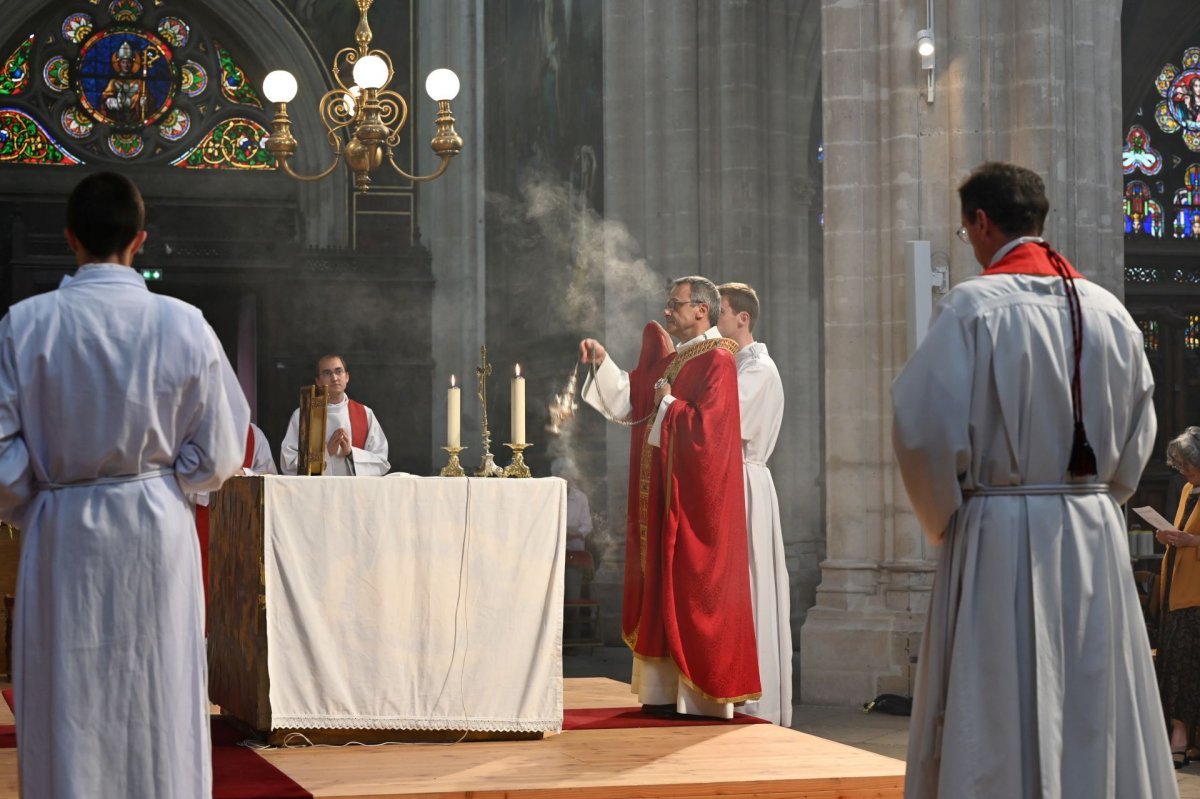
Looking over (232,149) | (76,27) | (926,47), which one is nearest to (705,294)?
(926,47)

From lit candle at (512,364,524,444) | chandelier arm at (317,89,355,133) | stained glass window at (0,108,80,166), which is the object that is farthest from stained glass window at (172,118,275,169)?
lit candle at (512,364,524,444)

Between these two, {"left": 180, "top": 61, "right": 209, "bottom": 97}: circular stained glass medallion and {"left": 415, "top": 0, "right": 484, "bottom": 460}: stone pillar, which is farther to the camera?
{"left": 180, "top": 61, "right": 209, "bottom": 97}: circular stained glass medallion

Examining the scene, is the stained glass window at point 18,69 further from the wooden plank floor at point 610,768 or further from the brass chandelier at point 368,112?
Answer: the wooden plank floor at point 610,768

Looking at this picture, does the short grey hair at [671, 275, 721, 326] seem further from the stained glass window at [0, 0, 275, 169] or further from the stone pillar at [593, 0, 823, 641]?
the stained glass window at [0, 0, 275, 169]

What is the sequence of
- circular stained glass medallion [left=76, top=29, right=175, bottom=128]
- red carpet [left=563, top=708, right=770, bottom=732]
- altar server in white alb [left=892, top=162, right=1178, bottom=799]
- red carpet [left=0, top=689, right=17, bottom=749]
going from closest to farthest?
altar server in white alb [left=892, top=162, right=1178, bottom=799], red carpet [left=0, top=689, right=17, bottom=749], red carpet [left=563, top=708, right=770, bottom=732], circular stained glass medallion [left=76, top=29, right=175, bottom=128]

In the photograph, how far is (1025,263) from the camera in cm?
374

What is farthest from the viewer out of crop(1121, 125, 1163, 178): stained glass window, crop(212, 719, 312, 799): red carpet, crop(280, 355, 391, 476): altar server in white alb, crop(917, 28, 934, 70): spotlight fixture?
crop(1121, 125, 1163, 178): stained glass window

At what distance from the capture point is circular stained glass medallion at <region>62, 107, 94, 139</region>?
17.8 meters

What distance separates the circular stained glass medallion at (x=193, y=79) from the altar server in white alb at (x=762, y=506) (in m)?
12.0

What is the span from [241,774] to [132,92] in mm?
13928

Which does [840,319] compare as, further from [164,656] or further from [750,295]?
[164,656]

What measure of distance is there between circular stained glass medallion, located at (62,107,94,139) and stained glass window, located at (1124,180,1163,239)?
11.0 metres

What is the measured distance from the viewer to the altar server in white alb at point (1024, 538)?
3.61 meters

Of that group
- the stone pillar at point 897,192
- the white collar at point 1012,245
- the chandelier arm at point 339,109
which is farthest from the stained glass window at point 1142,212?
the white collar at point 1012,245
